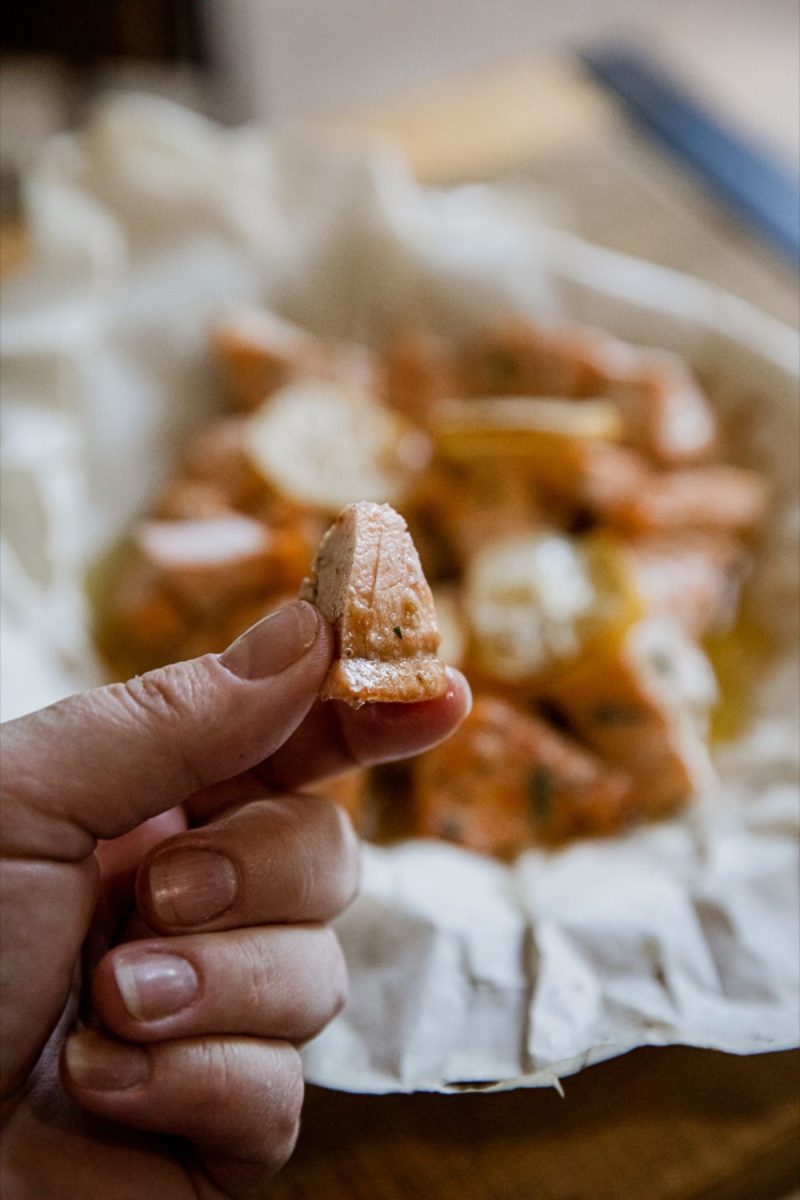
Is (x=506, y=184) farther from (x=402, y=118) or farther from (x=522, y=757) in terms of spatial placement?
(x=522, y=757)

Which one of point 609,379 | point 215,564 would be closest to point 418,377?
point 609,379

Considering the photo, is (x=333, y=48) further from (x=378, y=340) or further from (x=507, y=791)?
(x=507, y=791)

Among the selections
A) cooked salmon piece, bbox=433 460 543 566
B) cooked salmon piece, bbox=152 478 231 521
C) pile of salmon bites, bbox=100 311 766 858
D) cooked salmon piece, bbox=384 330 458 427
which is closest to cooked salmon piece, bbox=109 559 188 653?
pile of salmon bites, bbox=100 311 766 858

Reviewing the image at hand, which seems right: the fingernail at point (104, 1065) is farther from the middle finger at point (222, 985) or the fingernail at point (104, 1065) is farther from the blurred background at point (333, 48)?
the blurred background at point (333, 48)

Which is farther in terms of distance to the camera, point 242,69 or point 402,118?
point 242,69

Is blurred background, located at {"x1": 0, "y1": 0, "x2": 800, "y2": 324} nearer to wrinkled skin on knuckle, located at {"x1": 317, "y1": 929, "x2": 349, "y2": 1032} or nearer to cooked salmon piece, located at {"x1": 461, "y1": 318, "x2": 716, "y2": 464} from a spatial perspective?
cooked salmon piece, located at {"x1": 461, "y1": 318, "x2": 716, "y2": 464}

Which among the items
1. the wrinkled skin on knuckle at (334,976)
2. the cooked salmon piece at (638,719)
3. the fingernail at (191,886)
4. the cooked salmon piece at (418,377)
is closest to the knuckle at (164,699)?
the fingernail at (191,886)

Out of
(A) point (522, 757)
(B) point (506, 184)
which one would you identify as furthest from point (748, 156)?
(A) point (522, 757)
